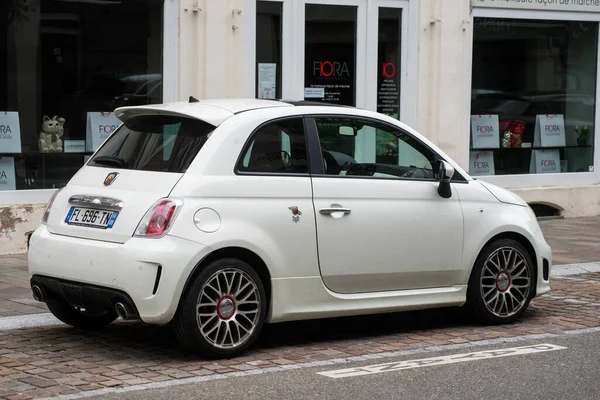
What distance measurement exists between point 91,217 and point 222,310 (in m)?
1.09

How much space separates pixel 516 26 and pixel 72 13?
6750 mm

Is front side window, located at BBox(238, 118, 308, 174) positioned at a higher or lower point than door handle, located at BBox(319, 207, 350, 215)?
higher

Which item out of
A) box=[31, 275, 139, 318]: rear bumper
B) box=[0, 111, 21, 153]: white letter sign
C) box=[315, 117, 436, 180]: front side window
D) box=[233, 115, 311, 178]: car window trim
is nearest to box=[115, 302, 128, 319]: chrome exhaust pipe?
box=[31, 275, 139, 318]: rear bumper

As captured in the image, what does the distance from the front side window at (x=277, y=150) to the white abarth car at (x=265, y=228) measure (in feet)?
0.03

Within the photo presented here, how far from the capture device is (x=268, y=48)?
14023mm

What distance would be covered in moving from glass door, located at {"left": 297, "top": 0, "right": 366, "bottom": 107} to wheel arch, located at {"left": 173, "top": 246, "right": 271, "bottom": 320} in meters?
7.02

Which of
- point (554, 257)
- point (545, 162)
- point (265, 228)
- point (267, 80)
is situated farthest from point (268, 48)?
point (265, 228)

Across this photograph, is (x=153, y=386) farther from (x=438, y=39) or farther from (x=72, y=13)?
(x=438, y=39)

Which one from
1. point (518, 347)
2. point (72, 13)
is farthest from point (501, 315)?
point (72, 13)

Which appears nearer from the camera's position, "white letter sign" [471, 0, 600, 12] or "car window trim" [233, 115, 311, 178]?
"car window trim" [233, 115, 311, 178]

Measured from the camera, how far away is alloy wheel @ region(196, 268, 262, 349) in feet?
23.5

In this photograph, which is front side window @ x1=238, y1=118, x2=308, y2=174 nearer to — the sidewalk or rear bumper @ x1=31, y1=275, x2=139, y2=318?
rear bumper @ x1=31, y1=275, x2=139, y2=318

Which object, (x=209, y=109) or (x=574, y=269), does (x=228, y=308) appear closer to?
(x=209, y=109)

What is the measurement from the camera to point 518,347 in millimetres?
7836
